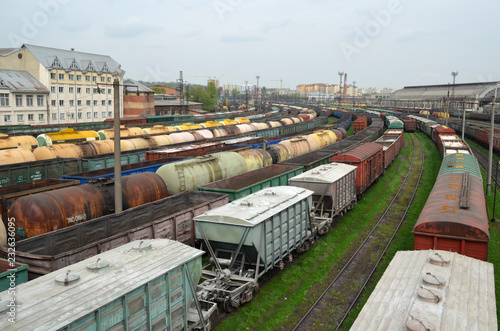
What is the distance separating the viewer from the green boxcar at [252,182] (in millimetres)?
19859

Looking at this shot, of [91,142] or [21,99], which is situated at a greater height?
[21,99]

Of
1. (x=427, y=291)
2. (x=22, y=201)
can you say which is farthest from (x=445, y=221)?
(x=22, y=201)

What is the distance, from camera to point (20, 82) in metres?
58.6

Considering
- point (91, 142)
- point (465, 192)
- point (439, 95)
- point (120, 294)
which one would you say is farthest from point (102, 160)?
point (439, 95)

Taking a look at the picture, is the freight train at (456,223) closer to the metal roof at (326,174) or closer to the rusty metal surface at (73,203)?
the metal roof at (326,174)

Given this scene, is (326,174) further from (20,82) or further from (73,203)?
(20,82)

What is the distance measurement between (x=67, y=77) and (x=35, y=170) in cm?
4905

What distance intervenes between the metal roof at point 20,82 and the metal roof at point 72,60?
334 cm

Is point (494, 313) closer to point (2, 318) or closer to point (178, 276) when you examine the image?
point (178, 276)

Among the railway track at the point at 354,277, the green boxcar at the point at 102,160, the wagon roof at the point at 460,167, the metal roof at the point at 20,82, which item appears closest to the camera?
the railway track at the point at 354,277

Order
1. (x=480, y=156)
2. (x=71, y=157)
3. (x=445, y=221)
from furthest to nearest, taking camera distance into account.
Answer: (x=480, y=156) < (x=71, y=157) < (x=445, y=221)

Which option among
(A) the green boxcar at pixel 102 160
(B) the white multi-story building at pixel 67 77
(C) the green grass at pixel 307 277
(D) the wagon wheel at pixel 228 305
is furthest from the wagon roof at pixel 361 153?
(B) the white multi-story building at pixel 67 77

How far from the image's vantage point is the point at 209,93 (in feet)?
426

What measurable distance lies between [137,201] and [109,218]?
363cm
